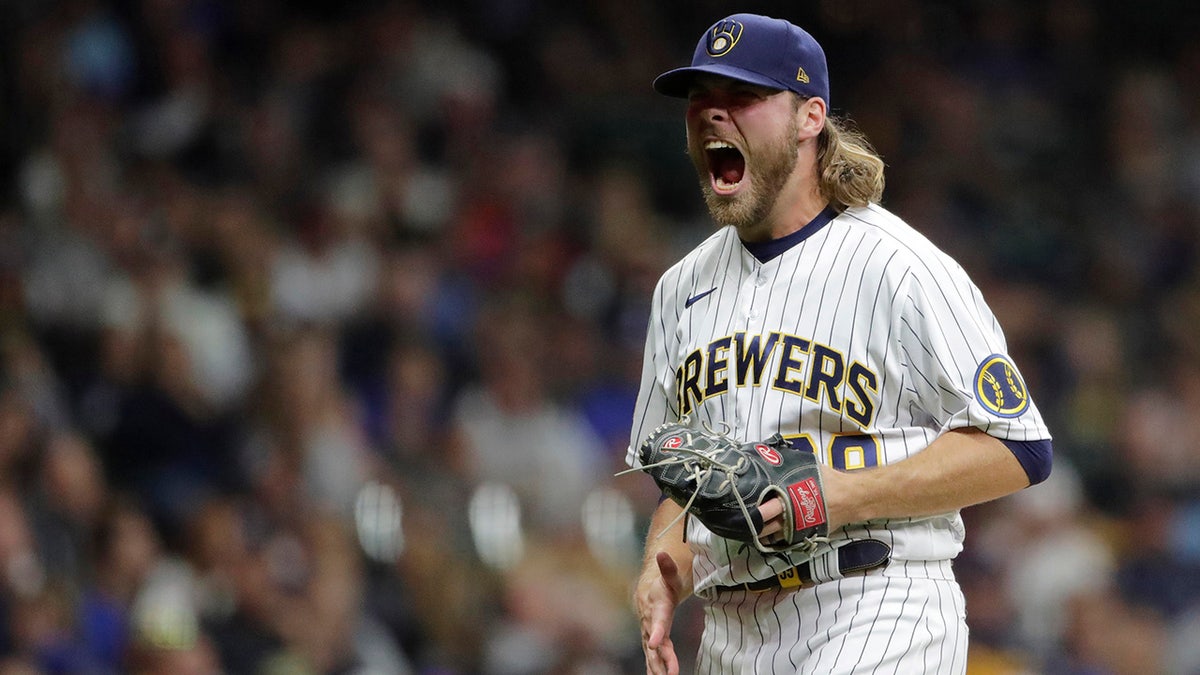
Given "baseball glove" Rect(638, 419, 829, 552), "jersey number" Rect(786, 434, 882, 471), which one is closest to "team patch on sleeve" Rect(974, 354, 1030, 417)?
"jersey number" Rect(786, 434, 882, 471)

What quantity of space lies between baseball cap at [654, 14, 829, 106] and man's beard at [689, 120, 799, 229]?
0.09m

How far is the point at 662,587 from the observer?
2646 millimetres

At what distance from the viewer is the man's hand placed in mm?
2545

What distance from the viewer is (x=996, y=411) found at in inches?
96.3

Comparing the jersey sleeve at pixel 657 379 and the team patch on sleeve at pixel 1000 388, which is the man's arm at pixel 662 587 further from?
the team patch on sleeve at pixel 1000 388

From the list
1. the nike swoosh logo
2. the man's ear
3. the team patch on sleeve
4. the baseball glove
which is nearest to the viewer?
the baseball glove

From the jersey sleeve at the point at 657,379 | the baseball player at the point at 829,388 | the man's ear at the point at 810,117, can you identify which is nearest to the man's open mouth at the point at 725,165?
the baseball player at the point at 829,388

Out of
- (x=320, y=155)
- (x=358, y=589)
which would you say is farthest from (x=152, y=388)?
(x=320, y=155)

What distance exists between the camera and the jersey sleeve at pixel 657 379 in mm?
2883

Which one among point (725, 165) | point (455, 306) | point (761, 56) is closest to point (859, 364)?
point (725, 165)

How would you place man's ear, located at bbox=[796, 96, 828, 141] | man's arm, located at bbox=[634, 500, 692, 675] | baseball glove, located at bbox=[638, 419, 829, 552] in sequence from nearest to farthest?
1. baseball glove, located at bbox=[638, 419, 829, 552]
2. man's arm, located at bbox=[634, 500, 692, 675]
3. man's ear, located at bbox=[796, 96, 828, 141]

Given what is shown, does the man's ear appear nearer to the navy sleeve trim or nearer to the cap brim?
the cap brim

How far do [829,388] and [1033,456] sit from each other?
352 mm

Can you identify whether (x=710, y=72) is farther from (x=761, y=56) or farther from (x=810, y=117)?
(x=810, y=117)
